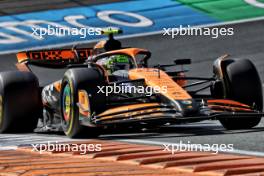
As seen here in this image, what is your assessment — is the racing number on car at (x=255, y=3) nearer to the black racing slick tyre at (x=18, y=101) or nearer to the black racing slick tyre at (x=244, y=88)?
the black racing slick tyre at (x=18, y=101)

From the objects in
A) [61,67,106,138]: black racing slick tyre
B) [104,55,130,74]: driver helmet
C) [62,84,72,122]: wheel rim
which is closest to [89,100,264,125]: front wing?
[61,67,106,138]: black racing slick tyre

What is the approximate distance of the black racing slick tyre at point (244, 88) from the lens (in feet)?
34.8

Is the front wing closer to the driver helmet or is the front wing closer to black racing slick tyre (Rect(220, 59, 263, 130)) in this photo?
black racing slick tyre (Rect(220, 59, 263, 130))

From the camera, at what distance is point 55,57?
42.5 ft

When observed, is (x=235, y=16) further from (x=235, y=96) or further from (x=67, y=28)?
(x=235, y=96)

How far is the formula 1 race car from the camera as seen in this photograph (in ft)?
32.2

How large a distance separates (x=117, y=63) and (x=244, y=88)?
178 centimetres

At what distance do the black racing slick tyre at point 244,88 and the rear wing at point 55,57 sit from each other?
2798mm

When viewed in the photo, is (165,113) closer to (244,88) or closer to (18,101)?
(244,88)

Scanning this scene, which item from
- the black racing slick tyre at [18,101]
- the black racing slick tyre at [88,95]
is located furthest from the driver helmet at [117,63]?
the black racing slick tyre at [88,95]

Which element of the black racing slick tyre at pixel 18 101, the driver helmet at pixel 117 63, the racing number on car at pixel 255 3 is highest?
the racing number on car at pixel 255 3

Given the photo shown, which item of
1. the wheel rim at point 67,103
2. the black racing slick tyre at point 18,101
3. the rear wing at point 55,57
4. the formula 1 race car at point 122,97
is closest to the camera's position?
the formula 1 race car at point 122,97

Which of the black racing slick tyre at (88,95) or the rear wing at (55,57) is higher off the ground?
the rear wing at (55,57)

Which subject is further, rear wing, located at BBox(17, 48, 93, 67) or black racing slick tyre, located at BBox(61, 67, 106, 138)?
rear wing, located at BBox(17, 48, 93, 67)
